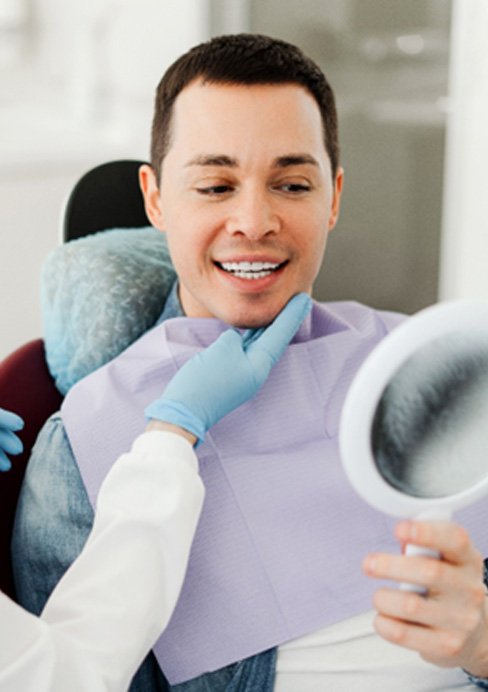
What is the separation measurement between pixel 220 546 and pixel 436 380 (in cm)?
44

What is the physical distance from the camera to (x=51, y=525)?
3.59 ft

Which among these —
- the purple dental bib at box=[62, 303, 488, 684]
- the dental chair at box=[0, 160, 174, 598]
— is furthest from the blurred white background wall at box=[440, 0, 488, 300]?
the purple dental bib at box=[62, 303, 488, 684]

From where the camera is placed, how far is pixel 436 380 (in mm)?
711

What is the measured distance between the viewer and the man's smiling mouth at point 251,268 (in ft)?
3.79

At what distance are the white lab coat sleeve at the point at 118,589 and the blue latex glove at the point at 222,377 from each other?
0.20 ft

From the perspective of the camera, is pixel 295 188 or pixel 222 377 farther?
pixel 295 188

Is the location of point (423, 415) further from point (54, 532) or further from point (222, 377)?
point (54, 532)

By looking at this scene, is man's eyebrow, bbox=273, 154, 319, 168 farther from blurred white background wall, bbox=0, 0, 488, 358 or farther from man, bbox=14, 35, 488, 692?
blurred white background wall, bbox=0, 0, 488, 358

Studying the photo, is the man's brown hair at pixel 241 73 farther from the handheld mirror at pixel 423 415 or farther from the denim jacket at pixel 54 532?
the handheld mirror at pixel 423 415

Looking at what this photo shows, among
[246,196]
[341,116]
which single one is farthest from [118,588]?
[341,116]

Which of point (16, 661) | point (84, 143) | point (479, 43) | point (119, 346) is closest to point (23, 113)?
point (84, 143)

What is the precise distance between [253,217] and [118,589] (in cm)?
47

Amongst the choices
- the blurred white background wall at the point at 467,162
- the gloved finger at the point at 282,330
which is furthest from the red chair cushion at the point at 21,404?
the blurred white background wall at the point at 467,162

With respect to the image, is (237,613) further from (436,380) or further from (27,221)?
(27,221)
